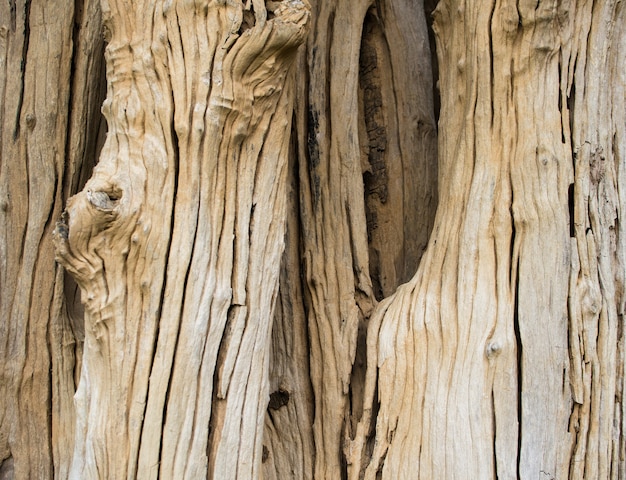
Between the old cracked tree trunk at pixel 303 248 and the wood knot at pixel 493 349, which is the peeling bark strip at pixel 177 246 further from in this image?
the wood knot at pixel 493 349

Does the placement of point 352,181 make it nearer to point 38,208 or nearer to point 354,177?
point 354,177

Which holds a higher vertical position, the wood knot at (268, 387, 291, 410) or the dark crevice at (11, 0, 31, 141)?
the dark crevice at (11, 0, 31, 141)

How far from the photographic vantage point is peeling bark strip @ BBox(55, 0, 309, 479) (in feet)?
5.03

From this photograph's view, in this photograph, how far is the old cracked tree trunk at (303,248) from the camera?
155 cm

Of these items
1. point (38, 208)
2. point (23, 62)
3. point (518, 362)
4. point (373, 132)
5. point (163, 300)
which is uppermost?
point (23, 62)

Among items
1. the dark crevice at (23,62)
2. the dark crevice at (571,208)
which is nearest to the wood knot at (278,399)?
the dark crevice at (571,208)

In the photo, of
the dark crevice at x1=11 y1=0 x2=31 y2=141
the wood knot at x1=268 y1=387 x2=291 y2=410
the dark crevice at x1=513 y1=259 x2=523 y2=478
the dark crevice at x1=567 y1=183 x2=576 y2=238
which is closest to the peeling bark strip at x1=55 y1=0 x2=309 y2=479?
the wood knot at x1=268 y1=387 x2=291 y2=410

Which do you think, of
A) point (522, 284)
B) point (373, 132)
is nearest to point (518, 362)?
point (522, 284)

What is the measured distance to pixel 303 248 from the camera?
197 cm

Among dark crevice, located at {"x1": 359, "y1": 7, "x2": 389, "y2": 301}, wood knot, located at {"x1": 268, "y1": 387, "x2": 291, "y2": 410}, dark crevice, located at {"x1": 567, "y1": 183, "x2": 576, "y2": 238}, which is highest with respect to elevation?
dark crevice, located at {"x1": 359, "y1": 7, "x2": 389, "y2": 301}

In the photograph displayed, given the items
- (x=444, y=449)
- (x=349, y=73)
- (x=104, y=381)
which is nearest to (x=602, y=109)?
(x=349, y=73)

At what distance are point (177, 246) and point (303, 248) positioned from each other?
1.64ft

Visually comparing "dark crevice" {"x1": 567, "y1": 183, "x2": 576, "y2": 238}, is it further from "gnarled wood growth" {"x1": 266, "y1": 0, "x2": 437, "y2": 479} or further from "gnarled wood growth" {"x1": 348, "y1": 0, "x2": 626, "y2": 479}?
"gnarled wood growth" {"x1": 266, "y1": 0, "x2": 437, "y2": 479}

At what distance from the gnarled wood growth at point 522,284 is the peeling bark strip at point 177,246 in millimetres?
415
